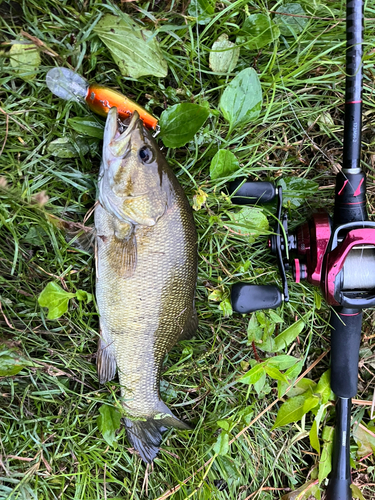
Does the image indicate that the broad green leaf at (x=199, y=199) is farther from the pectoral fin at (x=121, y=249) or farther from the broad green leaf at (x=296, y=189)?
the broad green leaf at (x=296, y=189)

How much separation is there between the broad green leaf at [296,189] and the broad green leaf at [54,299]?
1.38 m

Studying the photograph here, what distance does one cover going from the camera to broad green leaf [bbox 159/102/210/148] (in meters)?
1.81

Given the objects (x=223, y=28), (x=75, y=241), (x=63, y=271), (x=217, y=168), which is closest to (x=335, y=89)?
(x=223, y=28)

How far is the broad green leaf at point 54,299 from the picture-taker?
6.00 ft

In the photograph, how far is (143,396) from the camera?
1.95 m

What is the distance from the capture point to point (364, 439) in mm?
2381

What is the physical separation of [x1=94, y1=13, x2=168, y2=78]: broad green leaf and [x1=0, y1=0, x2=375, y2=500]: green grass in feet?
0.20

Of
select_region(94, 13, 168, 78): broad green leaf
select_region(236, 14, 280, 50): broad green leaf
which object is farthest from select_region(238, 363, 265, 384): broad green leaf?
select_region(236, 14, 280, 50): broad green leaf

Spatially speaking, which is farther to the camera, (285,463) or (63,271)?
(285,463)

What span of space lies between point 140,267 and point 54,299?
1.65 feet

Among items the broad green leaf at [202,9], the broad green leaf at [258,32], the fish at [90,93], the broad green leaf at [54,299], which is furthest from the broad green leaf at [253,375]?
the broad green leaf at [202,9]

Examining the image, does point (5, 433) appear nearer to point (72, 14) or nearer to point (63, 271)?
point (63, 271)

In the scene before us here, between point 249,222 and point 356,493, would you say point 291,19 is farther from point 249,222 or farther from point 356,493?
point 356,493

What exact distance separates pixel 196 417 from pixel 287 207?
56.3 inches
